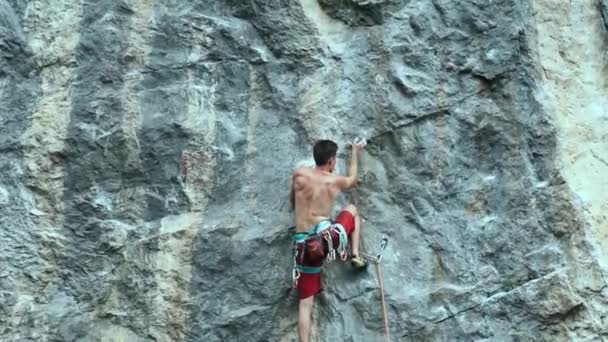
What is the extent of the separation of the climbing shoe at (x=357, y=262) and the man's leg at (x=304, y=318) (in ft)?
1.18

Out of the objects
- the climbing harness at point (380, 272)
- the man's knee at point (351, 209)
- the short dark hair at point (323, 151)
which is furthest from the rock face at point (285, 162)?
the short dark hair at point (323, 151)

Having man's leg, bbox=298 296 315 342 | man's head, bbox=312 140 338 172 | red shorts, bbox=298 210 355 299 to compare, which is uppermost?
man's head, bbox=312 140 338 172

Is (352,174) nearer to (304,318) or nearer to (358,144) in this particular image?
(358,144)

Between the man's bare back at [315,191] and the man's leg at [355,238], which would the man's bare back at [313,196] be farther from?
the man's leg at [355,238]

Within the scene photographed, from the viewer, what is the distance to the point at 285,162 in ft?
20.2

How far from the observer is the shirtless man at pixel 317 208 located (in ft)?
18.8

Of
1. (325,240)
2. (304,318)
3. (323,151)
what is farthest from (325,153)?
(304,318)

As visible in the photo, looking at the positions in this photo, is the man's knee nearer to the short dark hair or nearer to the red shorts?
the red shorts

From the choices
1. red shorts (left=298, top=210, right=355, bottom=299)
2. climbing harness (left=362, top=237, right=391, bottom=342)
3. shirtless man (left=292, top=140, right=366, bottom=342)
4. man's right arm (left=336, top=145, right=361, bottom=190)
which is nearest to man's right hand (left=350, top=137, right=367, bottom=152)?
man's right arm (left=336, top=145, right=361, bottom=190)

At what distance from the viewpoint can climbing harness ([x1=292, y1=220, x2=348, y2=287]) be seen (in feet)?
18.6

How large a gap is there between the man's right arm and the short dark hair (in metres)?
0.16

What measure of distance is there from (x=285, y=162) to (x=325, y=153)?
0.42m

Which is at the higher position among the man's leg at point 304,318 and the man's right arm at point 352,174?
the man's right arm at point 352,174

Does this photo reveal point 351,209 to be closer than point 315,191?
No
